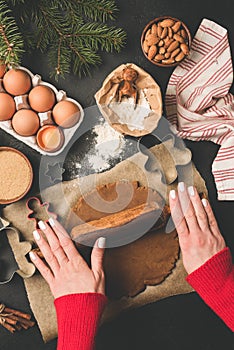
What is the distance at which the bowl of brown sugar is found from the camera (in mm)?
1268

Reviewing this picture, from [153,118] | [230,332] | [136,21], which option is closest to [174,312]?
[230,332]

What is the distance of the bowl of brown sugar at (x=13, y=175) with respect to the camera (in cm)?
127

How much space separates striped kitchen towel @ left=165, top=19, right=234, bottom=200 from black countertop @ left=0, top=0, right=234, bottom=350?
0.03 meters

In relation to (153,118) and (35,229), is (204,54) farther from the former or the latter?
(35,229)

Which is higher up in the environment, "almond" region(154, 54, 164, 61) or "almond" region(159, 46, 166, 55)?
"almond" region(159, 46, 166, 55)

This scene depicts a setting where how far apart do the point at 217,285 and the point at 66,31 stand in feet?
2.32

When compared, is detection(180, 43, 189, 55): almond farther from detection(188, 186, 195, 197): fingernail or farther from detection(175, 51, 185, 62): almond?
detection(188, 186, 195, 197): fingernail

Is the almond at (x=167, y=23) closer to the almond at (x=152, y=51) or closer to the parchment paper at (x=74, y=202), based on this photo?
the almond at (x=152, y=51)

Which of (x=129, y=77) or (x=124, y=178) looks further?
(x=124, y=178)

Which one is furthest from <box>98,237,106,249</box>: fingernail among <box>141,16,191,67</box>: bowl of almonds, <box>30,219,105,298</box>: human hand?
<box>141,16,191,67</box>: bowl of almonds

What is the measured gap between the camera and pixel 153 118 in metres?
1.26

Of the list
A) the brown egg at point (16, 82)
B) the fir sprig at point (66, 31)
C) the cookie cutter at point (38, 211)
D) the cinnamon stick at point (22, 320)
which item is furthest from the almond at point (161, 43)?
the cinnamon stick at point (22, 320)

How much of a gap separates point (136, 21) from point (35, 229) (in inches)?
23.0

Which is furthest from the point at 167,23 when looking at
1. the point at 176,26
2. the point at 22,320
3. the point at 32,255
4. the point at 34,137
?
the point at 22,320
